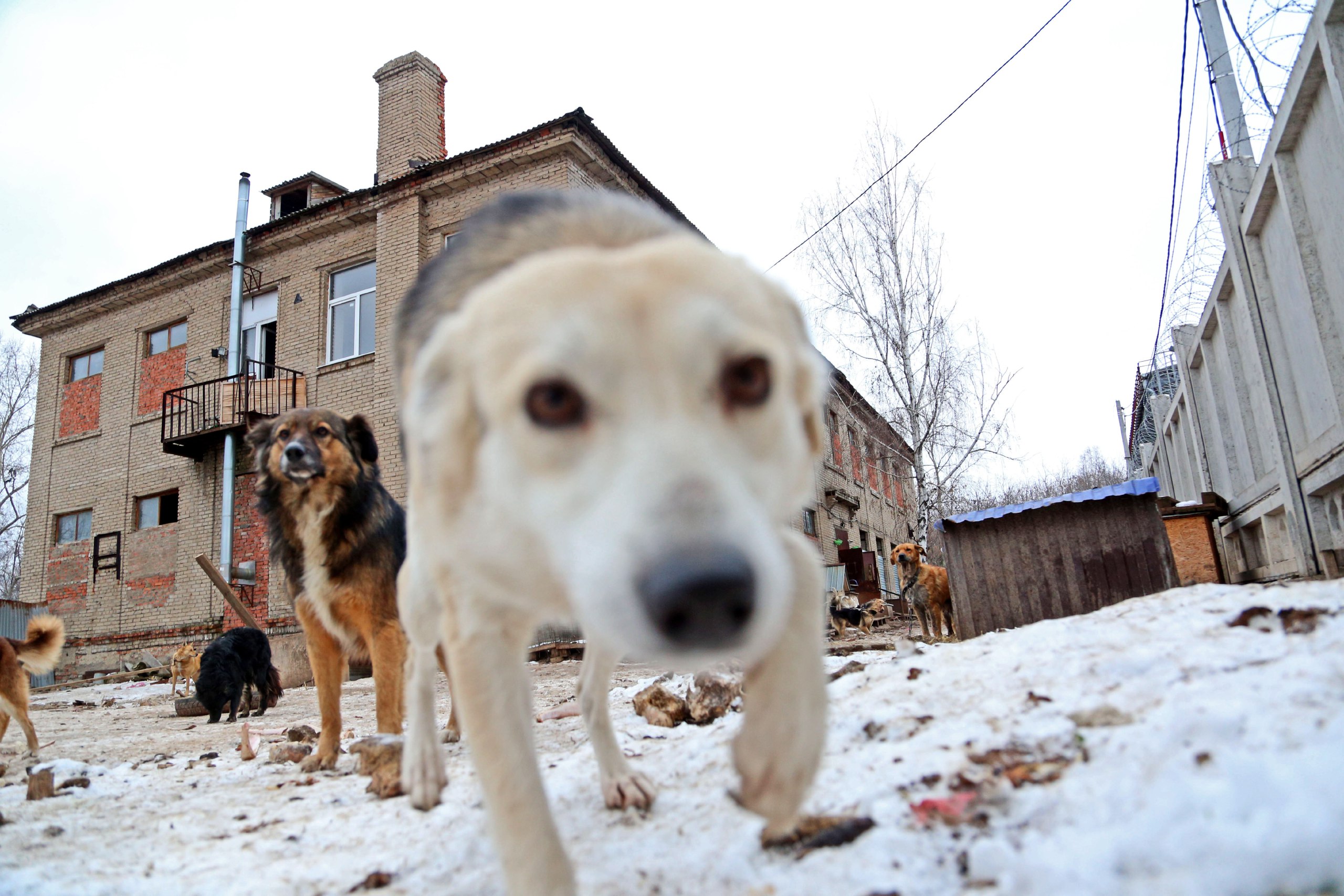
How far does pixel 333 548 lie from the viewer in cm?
422

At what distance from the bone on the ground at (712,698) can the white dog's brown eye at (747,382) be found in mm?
2378

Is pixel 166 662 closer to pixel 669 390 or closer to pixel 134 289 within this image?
pixel 134 289

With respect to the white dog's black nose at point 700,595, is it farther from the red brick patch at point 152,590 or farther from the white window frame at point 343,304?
the red brick patch at point 152,590

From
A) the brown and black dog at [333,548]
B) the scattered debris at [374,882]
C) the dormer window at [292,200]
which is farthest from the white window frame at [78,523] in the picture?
the scattered debris at [374,882]

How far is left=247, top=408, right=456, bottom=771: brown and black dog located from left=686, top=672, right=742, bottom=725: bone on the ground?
1.52 m

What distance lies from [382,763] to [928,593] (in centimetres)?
784

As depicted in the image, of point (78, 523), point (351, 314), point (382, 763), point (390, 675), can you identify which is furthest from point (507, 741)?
point (78, 523)

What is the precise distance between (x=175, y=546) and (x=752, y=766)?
1739 cm

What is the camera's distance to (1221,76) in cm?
635

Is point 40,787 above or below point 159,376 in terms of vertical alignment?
below

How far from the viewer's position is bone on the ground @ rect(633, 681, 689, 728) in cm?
362

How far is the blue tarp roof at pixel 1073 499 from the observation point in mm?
6645

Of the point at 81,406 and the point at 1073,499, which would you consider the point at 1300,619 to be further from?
the point at 81,406

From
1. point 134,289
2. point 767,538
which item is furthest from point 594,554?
point 134,289
